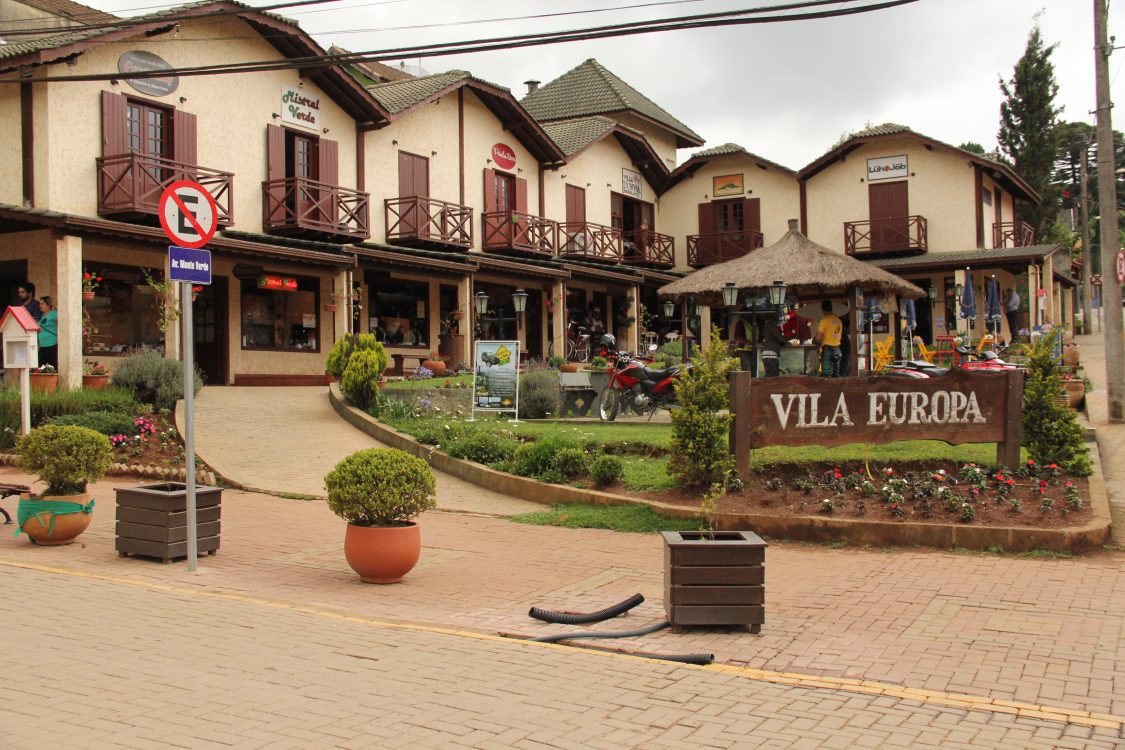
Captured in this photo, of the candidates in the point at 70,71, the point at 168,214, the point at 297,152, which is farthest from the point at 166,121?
the point at 168,214

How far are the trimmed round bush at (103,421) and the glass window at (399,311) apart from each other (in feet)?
37.4

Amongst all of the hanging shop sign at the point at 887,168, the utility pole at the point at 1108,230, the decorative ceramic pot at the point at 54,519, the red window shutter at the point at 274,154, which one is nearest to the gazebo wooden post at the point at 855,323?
the utility pole at the point at 1108,230

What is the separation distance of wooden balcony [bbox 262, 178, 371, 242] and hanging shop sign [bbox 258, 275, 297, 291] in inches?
41.3

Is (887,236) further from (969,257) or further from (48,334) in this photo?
(48,334)

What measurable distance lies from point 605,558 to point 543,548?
0.75 m

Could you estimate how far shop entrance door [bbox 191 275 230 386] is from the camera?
22622mm

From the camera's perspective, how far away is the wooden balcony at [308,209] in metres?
22.4

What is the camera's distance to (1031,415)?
10.7 metres

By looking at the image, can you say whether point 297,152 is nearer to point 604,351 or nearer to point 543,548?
point 604,351

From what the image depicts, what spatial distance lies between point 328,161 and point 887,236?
18.9 meters

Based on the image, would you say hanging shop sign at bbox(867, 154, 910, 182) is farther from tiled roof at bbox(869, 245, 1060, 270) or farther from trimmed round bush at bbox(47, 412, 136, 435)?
trimmed round bush at bbox(47, 412, 136, 435)

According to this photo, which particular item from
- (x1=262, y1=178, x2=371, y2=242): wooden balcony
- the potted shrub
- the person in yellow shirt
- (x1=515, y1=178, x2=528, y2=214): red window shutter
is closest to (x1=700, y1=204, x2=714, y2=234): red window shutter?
(x1=515, y1=178, x2=528, y2=214): red window shutter

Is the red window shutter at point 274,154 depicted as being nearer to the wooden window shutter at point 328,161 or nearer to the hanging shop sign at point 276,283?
the wooden window shutter at point 328,161

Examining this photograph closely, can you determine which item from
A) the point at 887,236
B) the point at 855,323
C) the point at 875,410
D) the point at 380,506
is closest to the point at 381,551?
the point at 380,506
